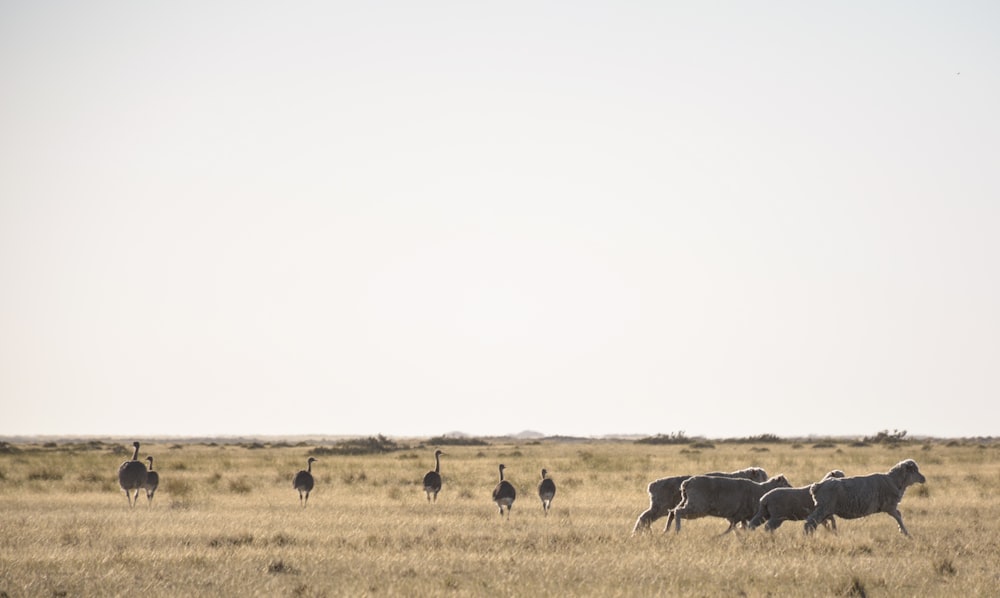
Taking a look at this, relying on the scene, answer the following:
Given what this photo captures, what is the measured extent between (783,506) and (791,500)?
205 millimetres

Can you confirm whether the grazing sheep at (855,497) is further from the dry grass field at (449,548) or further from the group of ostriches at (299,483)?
the group of ostriches at (299,483)

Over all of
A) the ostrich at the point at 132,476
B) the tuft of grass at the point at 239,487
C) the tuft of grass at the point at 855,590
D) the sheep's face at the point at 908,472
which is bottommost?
the tuft of grass at the point at 855,590

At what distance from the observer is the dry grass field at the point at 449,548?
1497 centimetres

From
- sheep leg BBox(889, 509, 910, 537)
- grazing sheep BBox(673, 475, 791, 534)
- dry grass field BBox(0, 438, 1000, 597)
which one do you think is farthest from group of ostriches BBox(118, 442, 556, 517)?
sheep leg BBox(889, 509, 910, 537)

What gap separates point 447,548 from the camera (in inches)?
750

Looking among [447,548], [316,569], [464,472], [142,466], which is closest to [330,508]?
[142,466]

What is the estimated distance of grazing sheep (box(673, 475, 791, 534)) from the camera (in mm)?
21125

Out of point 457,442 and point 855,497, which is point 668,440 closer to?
point 457,442

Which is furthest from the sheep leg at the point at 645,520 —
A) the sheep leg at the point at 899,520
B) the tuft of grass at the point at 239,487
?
the tuft of grass at the point at 239,487

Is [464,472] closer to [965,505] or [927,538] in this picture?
[965,505]

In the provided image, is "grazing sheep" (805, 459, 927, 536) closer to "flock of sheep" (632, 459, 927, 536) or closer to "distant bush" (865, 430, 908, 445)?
"flock of sheep" (632, 459, 927, 536)

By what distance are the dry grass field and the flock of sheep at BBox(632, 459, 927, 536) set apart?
366mm

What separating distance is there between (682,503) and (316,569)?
7640mm

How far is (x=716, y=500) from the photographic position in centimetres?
2123
